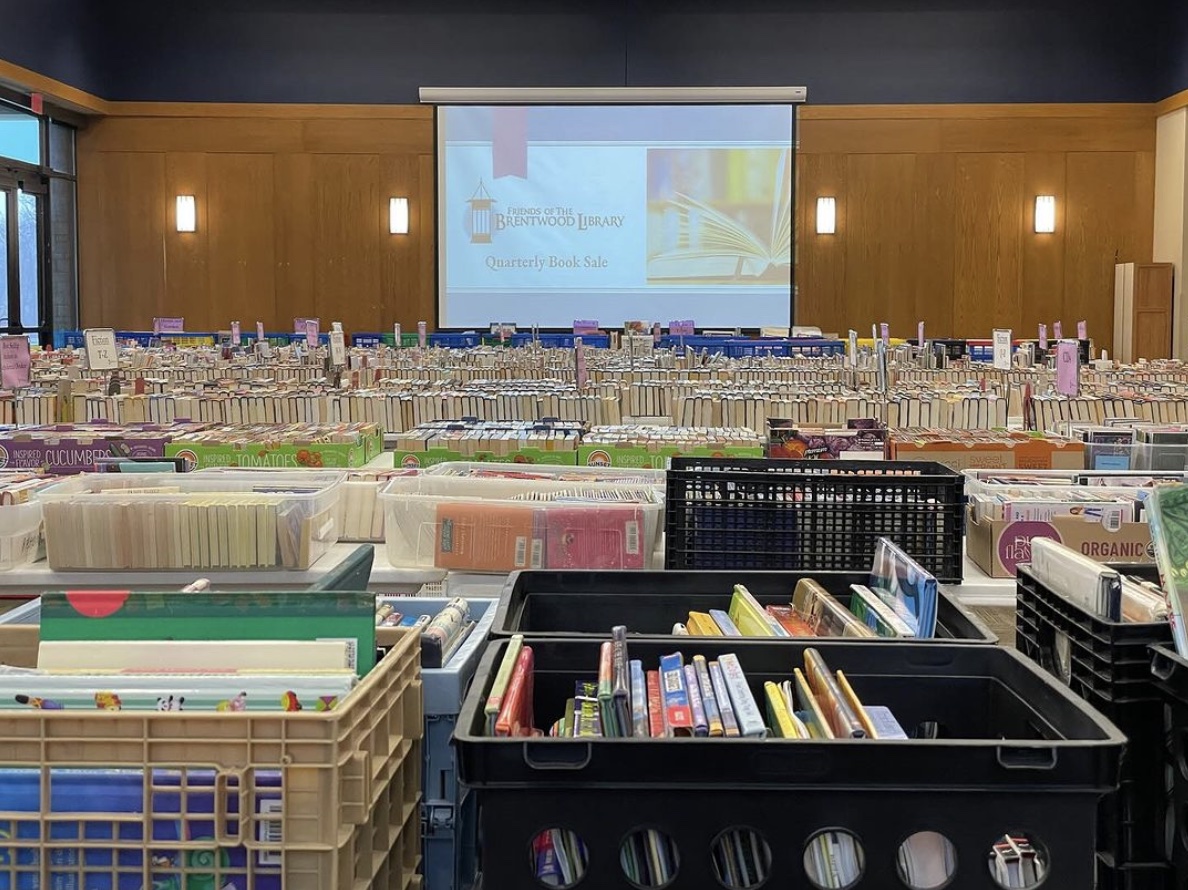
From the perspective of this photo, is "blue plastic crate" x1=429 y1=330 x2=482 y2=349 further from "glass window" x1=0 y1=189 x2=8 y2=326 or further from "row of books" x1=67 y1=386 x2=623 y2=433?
"row of books" x1=67 y1=386 x2=623 y2=433

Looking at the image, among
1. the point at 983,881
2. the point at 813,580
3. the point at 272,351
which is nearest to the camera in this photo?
the point at 983,881

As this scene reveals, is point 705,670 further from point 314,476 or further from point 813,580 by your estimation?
point 314,476

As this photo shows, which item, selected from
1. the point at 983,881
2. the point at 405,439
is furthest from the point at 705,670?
the point at 405,439

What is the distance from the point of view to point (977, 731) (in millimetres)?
1667

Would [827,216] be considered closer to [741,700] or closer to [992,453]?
[992,453]

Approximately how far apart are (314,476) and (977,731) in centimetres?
230

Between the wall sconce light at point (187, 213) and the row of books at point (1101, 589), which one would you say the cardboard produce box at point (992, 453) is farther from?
the wall sconce light at point (187, 213)

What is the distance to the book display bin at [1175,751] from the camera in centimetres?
154

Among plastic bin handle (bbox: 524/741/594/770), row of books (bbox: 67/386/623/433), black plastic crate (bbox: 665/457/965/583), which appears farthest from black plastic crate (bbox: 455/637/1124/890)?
row of books (bbox: 67/386/623/433)

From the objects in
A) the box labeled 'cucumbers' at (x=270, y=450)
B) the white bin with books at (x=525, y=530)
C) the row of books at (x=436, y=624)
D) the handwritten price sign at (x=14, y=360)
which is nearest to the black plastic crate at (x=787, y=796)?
the row of books at (x=436, y=624)

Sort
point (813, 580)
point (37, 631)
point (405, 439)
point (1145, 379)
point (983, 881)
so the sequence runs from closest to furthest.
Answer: point (983, 881) → point (37, 631) → point (813, 580) → point (405, 439) → point (1145, 379)

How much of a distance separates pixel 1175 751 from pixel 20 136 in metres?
14.7

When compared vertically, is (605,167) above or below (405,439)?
above

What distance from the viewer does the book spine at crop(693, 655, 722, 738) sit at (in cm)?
137
